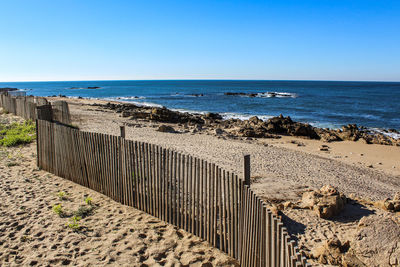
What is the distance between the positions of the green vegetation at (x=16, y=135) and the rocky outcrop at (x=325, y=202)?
35.4 ft

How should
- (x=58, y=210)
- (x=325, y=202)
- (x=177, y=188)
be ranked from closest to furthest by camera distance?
(x=177, y=188)
(x=58, y=210)
(x=325, y=202)

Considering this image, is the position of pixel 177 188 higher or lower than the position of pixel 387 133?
higher

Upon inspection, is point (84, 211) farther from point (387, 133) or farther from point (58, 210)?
point (387, 133)

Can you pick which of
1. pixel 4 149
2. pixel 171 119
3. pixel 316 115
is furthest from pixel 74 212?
pixel 316 115

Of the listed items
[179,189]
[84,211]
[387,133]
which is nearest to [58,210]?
[84,211]

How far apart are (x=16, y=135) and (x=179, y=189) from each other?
10421mm

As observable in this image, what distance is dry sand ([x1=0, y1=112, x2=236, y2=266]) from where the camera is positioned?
15.6 ft

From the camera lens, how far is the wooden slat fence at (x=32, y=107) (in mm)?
15703

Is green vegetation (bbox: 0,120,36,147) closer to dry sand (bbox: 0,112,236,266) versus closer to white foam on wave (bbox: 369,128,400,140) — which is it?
dry sand (bbox: 0,112,236,266)

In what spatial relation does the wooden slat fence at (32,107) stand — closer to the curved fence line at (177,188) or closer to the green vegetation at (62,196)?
the curved fence line at (177,188)

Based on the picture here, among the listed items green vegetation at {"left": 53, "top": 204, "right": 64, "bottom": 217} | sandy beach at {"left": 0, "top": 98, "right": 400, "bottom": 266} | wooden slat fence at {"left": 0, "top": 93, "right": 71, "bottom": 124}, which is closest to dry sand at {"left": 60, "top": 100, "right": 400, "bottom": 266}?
sandy beach at {"left": 0, "top": 98, "right": 400, "bottom": 266}

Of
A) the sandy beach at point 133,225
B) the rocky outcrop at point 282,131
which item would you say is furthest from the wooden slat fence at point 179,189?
the rocky outcrop at point 282,131

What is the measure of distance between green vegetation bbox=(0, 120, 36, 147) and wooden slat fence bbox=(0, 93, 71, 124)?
1.19 meters

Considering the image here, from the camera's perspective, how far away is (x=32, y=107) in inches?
685
